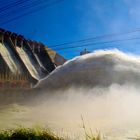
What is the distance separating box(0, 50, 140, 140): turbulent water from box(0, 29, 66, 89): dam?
9.43 meters

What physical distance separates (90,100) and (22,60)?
63.4 feet

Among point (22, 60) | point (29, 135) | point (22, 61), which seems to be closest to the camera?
point (29, 135)

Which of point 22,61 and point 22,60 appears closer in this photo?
point 22,61

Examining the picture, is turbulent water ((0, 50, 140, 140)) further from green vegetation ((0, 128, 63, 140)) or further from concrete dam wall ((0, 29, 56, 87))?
concrete dam wall ((0, 29, 56, 87))

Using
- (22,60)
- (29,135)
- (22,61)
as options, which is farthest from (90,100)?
(22,60)

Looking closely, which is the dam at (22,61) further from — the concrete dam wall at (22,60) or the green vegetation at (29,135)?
the green vegetation at (29,135)

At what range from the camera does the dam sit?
32.1 m

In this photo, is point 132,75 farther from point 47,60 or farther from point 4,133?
point 47,60

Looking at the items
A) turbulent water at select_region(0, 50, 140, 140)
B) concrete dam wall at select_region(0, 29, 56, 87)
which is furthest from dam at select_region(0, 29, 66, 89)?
turbulent water at select_region(0, 50, 140, 140)

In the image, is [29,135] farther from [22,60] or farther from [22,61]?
[22,60]

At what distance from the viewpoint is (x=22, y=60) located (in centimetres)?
3534

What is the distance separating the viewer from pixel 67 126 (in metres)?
10.9

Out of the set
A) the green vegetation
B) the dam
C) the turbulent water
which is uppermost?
the dam

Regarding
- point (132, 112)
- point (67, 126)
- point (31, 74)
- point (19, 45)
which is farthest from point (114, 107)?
point (19, 45)
